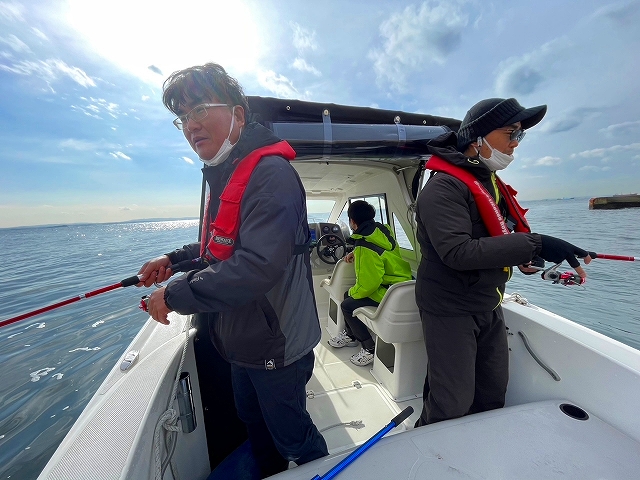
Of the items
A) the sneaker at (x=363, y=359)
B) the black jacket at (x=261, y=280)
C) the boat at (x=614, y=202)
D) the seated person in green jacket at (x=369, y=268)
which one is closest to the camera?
the black jacket at (x=261, y=280)

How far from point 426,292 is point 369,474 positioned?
84 centimetres

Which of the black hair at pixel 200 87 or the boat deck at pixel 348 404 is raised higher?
the black hair at pixel 200 87

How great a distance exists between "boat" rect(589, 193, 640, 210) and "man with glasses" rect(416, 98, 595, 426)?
36.3m

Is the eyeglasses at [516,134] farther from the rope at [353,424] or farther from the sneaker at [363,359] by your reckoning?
the sneaker at [363,359]

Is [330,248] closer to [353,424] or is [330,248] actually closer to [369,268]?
[369,268]

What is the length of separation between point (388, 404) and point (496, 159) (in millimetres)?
1915

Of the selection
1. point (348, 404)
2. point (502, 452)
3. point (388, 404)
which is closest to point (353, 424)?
point (348, 404)

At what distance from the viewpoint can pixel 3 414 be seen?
3166 mm

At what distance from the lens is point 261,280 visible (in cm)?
92

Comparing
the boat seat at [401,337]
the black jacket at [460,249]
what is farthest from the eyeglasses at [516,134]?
the boat seat at [401,337]

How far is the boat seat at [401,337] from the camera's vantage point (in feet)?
6.76

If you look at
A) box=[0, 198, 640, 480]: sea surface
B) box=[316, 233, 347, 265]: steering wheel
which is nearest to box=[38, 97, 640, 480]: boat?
box=[0, 198, 640, 480]: sea surface

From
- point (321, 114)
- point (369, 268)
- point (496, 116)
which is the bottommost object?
point (369, 268)

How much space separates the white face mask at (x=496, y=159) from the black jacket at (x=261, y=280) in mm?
1030
